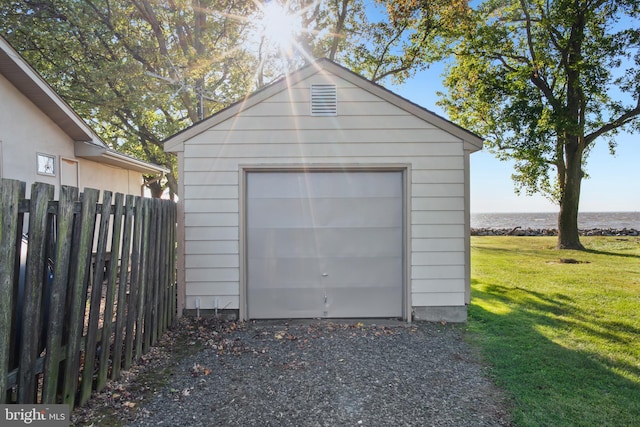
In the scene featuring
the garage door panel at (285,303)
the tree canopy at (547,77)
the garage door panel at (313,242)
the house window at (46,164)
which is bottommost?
the garage door panel at (285,303)

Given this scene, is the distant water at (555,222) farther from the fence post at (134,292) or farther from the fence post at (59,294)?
the fence post at (59,294)

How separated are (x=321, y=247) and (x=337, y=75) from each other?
254 centimetres

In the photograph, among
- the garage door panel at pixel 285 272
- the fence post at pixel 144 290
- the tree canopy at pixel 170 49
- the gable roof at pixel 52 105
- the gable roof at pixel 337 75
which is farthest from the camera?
the tree canopy at pixel 170 49

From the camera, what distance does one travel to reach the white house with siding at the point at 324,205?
5.45 metres

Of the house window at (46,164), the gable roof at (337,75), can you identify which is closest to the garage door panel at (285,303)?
the gable roof at (337,75)

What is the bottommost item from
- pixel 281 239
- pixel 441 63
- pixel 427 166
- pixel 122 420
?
pixel 122 420

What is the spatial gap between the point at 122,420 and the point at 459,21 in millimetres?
14796

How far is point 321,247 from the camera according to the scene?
553 cm

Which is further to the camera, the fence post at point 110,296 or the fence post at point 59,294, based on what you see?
the fence post at point 110,296

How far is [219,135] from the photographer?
546 cm

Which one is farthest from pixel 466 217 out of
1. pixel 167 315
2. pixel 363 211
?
pixel 167 315

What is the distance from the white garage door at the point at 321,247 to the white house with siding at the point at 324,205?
0.01m

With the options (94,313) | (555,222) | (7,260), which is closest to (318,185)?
(94,313)

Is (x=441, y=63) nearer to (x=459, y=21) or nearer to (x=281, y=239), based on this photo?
(x=459, y=21)
